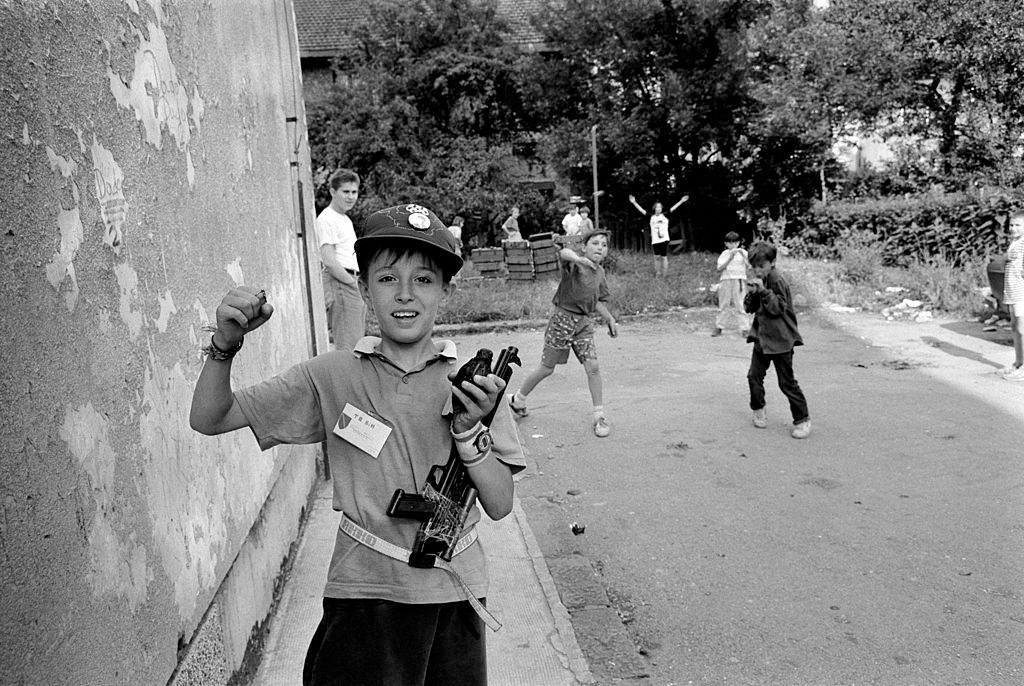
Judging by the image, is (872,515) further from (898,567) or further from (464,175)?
(464,175)

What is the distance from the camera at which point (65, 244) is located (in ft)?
6.53

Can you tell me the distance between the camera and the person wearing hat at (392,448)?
214cm

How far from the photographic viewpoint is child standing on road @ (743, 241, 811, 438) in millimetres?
7027

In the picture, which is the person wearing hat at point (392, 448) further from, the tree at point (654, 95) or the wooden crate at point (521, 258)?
the tree at point (654, 95)

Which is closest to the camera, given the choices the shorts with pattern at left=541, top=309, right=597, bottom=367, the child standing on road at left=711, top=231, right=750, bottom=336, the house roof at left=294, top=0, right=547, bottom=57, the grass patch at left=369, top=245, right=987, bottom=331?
the shorts with pattern at left=541, top=309, right=597, bottom=367

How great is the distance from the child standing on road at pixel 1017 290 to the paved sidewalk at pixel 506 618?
20.5ft

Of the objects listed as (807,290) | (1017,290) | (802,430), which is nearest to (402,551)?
(802,430)

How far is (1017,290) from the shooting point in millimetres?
8844

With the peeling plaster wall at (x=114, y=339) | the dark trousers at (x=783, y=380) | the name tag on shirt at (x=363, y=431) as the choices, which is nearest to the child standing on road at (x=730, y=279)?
the dark trousers at (x=783, y=380)

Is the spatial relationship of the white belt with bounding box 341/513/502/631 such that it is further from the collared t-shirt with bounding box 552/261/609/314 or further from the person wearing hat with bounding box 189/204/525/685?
the collared t-shirt with bounding box 552/261/609/314

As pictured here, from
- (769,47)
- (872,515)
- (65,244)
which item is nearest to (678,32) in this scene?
(769,47)

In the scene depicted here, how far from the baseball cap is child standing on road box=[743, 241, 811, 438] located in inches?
204

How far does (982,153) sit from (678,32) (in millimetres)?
8204

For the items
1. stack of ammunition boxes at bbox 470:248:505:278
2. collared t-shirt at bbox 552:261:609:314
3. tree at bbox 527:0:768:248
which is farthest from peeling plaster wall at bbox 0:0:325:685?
→ tree at bbox 527:0:768:248
